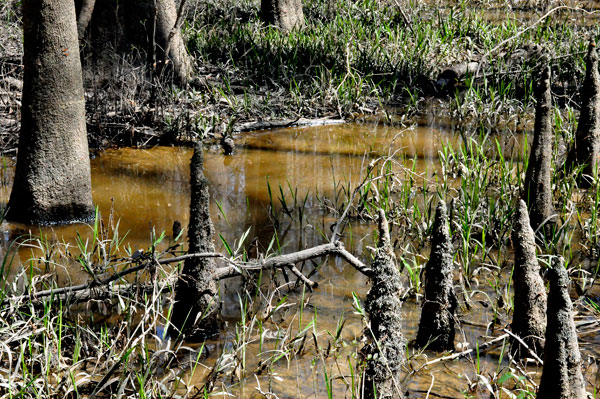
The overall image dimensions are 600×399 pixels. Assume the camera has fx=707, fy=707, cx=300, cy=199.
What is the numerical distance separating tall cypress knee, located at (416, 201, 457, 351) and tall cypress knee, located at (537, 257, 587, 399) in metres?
1.07

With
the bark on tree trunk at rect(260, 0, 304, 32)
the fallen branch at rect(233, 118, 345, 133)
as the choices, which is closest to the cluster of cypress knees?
the fallen branch at rect(233, 118, 345, 133)

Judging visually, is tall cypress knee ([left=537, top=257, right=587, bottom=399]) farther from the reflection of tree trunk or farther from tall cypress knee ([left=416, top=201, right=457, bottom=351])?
the reflection of tree trunk

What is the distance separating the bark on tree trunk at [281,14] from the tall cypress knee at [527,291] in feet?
28.7

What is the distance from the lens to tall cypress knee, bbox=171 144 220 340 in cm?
354

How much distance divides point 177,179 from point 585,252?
3719 millimetres

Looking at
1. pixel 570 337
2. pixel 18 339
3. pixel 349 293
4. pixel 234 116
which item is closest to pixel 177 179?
pixel 234 116

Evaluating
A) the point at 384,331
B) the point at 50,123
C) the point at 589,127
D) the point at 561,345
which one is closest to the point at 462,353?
the point at 384,331

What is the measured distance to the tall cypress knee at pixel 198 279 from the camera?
354 centimetres

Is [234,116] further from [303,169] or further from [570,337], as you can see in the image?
[570,337]

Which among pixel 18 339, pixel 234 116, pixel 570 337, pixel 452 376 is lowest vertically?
pixel 452 376

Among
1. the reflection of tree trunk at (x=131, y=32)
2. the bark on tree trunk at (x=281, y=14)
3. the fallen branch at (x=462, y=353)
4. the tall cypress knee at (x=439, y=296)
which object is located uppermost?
the bark on tree trunk at (x=281, y=14)

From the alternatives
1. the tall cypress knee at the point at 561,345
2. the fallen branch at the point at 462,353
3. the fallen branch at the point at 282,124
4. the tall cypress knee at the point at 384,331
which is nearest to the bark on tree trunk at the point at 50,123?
the fallen branch at the point at 282,124

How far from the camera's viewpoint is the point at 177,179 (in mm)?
6742

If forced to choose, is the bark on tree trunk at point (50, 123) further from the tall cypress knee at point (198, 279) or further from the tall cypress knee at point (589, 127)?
the tall cypress knee at point (589, 127)
